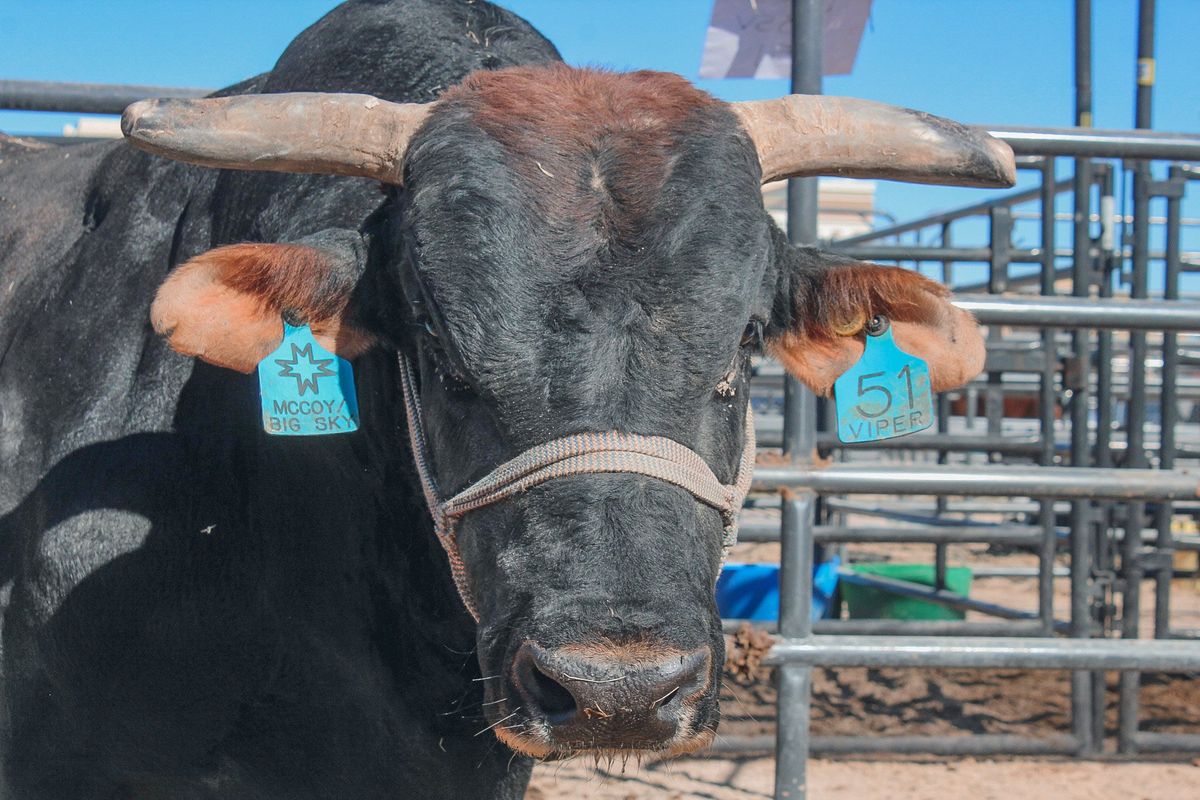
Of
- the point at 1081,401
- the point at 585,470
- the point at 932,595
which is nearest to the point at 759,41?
the point at 1081,401

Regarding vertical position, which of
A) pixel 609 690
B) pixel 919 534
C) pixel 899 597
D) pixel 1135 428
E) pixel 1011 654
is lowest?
pixel 899 597

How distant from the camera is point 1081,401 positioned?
15.6ft

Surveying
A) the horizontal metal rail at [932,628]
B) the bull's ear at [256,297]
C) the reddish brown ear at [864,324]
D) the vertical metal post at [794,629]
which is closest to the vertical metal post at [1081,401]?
the horizontal metal rail at [932,628]

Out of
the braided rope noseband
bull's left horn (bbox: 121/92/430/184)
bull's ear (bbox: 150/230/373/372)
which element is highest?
bull's left horn (bbox: 121/92/430/184)

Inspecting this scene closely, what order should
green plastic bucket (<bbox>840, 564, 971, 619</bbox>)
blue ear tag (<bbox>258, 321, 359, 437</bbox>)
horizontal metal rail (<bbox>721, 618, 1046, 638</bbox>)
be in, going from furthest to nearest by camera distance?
green plastic bucket (<bbox>840, 564, 971, 619</bbox>) < horizontal metal rail (<bbox>721, 618, 1046, 638</bbox>) < blue ear tag (<bbox>258, 321, 359, 437</bbox>)

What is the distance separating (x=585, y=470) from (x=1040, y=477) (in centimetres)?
178

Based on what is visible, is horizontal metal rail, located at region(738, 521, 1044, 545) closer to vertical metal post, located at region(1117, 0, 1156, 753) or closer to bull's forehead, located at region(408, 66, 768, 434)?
vertical metal post, located at region(1117, 0, 1156, 753)

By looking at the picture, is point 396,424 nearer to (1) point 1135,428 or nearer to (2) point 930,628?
(2) point 930,628

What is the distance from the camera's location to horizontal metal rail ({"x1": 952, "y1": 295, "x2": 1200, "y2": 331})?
118 inches

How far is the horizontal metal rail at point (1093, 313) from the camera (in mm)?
3008

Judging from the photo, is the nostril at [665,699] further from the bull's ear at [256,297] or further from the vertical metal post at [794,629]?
the vertical metal post at [794,629]

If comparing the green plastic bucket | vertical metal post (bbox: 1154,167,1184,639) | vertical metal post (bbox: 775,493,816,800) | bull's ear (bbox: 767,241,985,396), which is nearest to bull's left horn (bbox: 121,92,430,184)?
bull's ear (bbox: 767,241,985,396)

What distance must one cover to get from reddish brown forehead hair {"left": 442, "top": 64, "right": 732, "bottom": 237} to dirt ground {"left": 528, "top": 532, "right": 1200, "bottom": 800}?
195 centimetres

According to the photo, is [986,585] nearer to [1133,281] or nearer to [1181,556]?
[1181,556]
